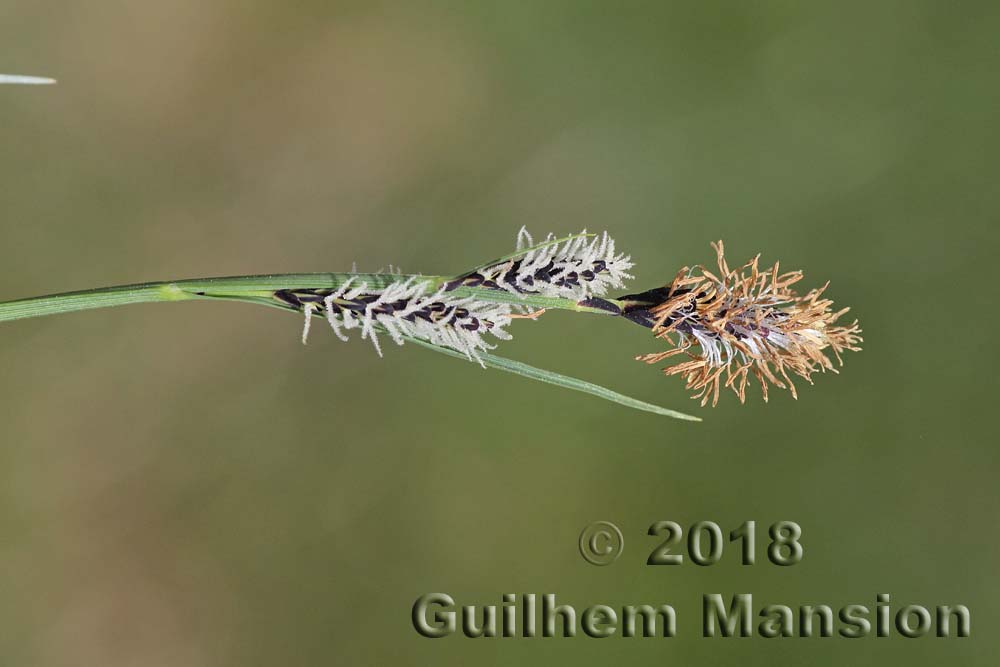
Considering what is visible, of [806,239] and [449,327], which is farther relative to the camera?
[806,239]

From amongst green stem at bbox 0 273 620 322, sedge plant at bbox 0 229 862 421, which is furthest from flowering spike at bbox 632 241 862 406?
green stem at bbox 0 273 620 322

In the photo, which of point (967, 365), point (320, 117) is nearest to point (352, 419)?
point (320, 117)

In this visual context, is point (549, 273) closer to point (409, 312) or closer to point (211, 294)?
point (409, 312)

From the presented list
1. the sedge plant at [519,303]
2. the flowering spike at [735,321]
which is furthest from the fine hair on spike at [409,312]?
the flowering spike at [735,321]

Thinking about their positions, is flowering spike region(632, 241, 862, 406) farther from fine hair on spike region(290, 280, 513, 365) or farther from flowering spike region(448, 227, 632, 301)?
fine hair on spike region(290, 280, 513, 365)

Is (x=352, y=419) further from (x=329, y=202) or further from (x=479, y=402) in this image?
(x=329, y=202)

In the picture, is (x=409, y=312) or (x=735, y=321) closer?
(x=409, y=312)

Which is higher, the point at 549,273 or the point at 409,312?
the point at 549,273

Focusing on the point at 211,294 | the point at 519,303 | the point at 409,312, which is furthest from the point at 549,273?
the point at 211,294
